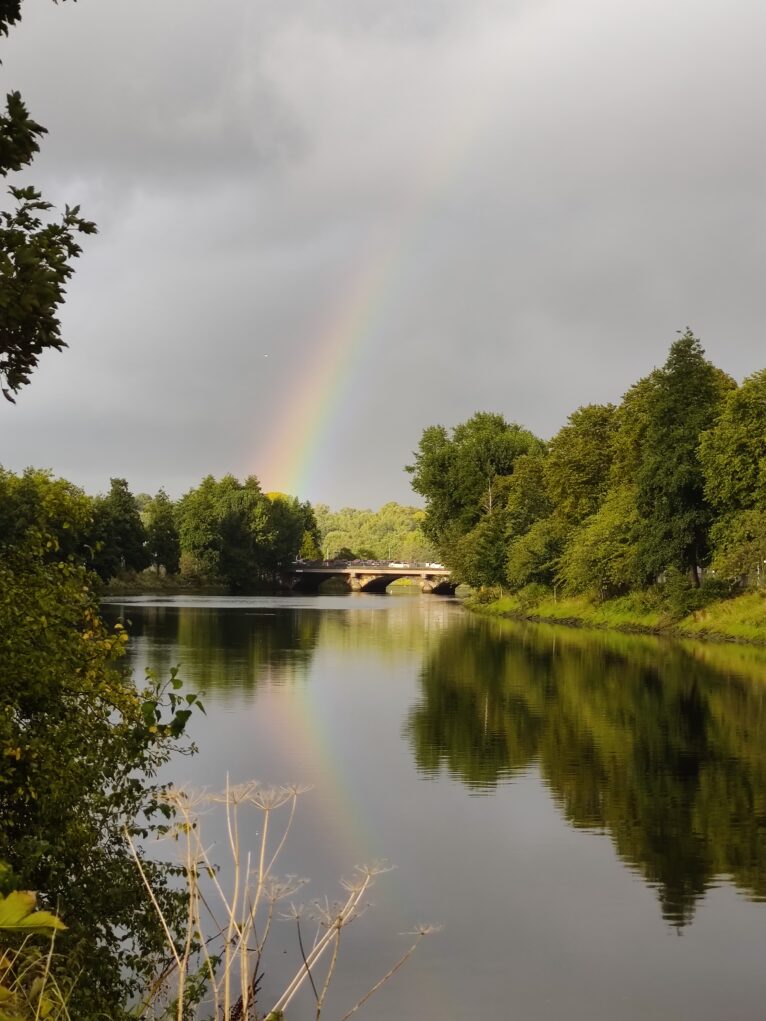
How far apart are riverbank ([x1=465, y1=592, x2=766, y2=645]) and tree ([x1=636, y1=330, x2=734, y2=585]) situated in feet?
11.2

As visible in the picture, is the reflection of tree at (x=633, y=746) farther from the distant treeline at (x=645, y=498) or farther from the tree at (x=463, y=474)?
the tree at (x=463, y=474)

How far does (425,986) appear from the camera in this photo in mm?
14641

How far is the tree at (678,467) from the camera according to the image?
65.8 meters

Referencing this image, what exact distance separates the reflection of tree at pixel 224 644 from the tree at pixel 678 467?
2204 cm

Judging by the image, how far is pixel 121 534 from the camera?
13962 cm

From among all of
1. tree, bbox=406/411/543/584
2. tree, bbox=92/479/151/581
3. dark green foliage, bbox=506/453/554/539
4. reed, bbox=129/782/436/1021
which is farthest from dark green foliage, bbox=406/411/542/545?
reed, bbox=129/782/436/1021

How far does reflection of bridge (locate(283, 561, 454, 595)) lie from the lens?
175 meters

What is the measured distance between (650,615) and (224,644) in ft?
90.9

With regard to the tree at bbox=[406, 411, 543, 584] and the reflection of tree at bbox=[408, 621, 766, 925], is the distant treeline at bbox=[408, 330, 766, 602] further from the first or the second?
the reflection of tree at bbox=[408, 621, 766, 925]

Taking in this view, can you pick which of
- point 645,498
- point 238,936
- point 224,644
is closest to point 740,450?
point 645,498

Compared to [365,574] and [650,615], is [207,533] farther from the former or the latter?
[650,615]

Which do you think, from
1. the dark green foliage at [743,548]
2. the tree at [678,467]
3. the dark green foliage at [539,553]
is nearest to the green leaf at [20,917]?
the dark green foliage at [743,548]

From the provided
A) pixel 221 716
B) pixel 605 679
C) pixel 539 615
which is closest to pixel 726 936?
pixel 221 716

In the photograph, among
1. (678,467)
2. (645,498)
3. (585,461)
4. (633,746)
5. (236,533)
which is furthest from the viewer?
(236,533)
